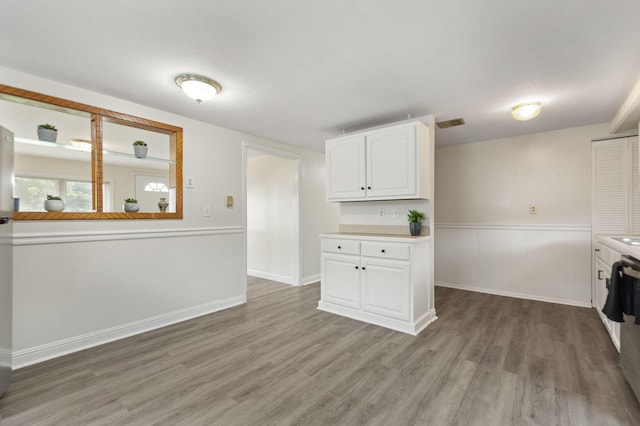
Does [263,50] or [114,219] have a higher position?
[263,50]

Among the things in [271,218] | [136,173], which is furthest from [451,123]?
[136,173]

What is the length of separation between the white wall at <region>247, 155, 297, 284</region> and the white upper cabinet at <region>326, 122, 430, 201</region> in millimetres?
1334

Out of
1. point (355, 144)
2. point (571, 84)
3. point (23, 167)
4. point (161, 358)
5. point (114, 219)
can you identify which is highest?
point (571, 84)

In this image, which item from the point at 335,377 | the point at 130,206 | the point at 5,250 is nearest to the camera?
the point at 5,250

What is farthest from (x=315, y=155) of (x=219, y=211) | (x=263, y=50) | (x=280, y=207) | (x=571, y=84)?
(x=571, y=84)

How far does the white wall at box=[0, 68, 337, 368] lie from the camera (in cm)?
223

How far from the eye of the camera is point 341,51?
1913 millimetres

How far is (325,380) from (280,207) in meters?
3.24

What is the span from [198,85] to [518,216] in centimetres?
412

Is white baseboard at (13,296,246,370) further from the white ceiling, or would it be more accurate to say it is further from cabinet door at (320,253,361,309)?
the white ceiling

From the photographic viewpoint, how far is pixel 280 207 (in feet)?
16.0

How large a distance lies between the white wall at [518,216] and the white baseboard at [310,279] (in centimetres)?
194

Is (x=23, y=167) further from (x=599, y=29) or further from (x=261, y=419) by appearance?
(x=599, y=29)

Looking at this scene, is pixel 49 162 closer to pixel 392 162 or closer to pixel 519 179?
pixel 392 162
